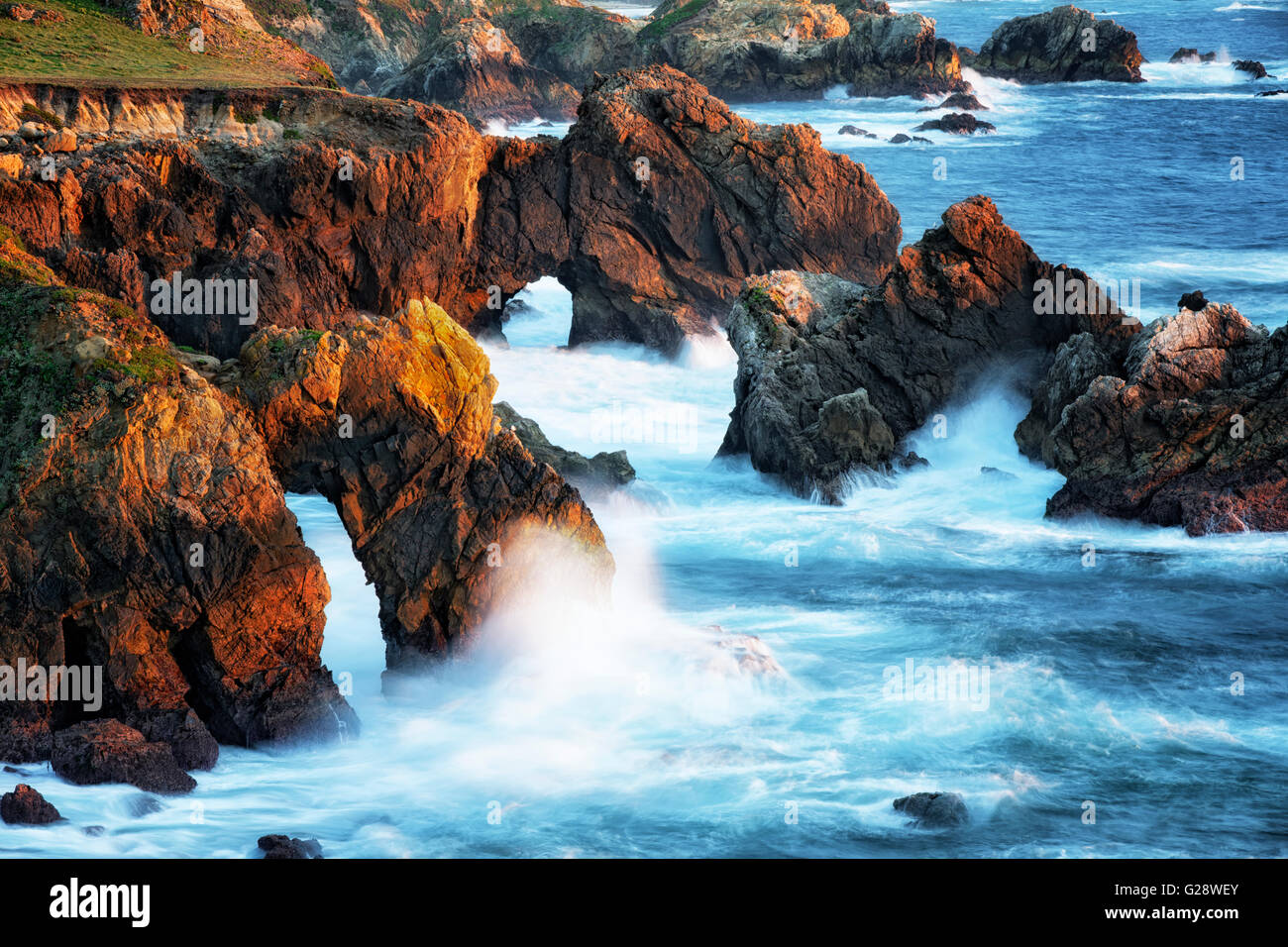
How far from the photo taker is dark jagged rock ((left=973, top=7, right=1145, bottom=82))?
3172 inches

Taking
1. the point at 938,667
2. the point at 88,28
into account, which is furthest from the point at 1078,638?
the point at 88,28

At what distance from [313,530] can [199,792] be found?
966 centimetres

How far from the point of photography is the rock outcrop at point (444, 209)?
3091cm

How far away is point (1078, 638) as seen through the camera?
20.6 metres

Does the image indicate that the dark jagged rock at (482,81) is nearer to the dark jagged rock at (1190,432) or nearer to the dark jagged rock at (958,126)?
the dark jagged rock at (958,126)

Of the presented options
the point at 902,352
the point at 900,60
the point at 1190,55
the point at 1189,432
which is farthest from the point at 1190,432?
the point at 1190,55

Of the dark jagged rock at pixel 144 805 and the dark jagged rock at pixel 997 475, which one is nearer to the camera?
the dark jagged rock at pixel 144 805

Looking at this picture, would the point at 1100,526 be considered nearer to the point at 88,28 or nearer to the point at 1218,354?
the point at 1218,354

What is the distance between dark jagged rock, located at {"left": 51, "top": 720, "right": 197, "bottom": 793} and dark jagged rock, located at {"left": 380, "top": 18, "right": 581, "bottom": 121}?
184ft

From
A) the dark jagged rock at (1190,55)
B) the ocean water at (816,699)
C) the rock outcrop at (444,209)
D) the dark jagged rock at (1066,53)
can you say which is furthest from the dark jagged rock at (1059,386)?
the dark jagged rock at (1190,55)

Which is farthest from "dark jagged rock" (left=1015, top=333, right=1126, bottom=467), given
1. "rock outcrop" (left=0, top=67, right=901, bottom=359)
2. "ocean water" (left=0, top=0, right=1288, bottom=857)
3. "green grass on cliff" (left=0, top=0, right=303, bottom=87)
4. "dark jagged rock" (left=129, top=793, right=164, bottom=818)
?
"green grass on cliff" (left=0, top=0, right=303, bottom=87)

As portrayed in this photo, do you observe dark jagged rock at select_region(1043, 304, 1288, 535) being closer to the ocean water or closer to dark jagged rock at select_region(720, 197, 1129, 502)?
the ocean water

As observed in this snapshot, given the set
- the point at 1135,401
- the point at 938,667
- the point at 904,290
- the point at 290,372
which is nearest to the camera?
the point at 290,372

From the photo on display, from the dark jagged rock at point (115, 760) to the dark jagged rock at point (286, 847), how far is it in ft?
5.33
